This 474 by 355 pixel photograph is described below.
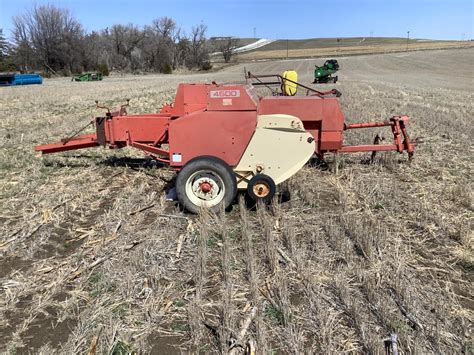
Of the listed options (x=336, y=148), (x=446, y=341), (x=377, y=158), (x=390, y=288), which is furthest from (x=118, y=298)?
(x=377, y=158)

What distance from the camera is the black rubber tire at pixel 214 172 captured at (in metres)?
5.18

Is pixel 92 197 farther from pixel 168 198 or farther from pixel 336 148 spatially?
pixel 336 148

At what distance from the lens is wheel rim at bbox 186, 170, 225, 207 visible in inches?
208

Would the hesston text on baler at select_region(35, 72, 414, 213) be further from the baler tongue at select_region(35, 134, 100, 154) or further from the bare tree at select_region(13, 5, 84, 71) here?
the bare tree at select_region(13, 5, 84, 71)

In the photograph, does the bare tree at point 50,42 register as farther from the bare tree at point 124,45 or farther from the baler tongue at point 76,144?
the baler tongue at point 76,144

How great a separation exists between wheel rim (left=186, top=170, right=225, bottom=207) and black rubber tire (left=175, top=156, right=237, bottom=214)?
0.05 metres

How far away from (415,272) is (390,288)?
17.6 inches

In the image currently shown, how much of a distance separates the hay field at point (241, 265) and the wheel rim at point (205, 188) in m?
0.23

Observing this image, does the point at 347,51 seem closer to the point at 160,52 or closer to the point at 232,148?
the point at 160,52

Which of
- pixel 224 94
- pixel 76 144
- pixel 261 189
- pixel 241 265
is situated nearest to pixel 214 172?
pixel 261 189

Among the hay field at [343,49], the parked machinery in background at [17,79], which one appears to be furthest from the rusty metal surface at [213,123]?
the hay field at [343,49]

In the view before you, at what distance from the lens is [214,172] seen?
5.20 meters

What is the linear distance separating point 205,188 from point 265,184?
2.36 feet

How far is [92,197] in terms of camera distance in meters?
6.14
